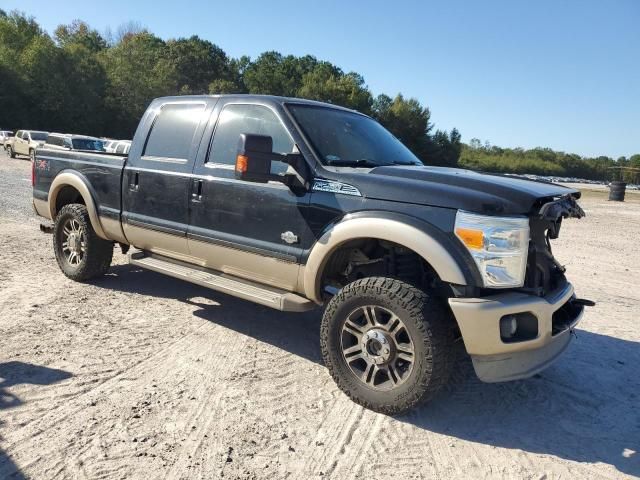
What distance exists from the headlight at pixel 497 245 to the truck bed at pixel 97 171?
361 cm

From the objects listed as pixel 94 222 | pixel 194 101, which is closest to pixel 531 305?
pixel 194 101

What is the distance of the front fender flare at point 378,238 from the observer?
312 cm

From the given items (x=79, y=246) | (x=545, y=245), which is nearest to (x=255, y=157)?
(x=545, y=245)

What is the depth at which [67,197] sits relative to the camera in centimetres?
621

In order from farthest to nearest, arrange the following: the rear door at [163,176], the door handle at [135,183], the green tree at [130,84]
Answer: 1. the green tree at [130,84]
2. the door handle at [135,183]
3. the rear door at [163,176]

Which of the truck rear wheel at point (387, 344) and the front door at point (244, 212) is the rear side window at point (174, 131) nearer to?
the front door at point (244, 212)

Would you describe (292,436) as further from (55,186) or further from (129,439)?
(55,186)

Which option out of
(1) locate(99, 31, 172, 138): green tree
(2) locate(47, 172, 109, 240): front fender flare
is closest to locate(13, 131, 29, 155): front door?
(2) locate(47, 172, 109, 240): front fender flare

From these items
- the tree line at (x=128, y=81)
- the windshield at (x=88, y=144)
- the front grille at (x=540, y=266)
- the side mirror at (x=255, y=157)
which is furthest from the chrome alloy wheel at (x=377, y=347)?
the tree line at (x=128, y=81)

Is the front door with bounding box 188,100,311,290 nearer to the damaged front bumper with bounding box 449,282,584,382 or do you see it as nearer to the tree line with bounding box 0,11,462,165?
the damaged front bumper with bounding box 449,282,584,382

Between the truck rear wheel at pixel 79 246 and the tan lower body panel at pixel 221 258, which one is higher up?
the tan lower body panel at pixel 221 258

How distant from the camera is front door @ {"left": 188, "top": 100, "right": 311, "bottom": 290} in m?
3.88

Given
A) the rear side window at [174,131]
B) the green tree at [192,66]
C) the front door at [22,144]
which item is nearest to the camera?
the rear side window at [174,131]

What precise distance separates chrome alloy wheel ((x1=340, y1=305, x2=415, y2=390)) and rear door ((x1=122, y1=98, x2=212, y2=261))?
1888mm
